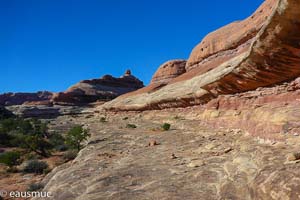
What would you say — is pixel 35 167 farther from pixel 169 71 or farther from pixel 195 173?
pixel 169 71

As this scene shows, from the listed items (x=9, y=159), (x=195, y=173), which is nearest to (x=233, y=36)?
(x=9, y=159)

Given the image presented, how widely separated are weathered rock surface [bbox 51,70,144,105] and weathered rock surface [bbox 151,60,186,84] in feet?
102

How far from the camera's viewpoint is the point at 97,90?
293ft

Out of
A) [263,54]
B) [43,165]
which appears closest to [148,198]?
[263,54]

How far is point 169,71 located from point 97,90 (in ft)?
137

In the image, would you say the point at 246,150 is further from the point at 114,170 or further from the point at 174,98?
the point at 174,98

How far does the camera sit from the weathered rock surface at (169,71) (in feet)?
168

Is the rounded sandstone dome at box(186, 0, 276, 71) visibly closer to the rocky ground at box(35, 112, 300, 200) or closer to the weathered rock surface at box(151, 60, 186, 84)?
the weathered rock surface at box(151, 60, 186, 84)

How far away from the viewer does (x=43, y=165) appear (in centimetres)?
1411

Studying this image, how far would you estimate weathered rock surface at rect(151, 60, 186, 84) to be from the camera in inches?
2012

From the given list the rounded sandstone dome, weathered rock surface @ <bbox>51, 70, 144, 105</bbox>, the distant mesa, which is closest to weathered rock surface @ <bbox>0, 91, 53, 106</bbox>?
the distant mesa

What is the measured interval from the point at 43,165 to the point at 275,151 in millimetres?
11240

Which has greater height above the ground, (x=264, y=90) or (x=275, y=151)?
(x=264, y=90)

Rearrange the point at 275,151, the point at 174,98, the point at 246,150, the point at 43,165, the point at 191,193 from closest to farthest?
1. the point at 191,193
2. the point at 275,151
3. the point at 246,150
4. the point at 43,165
5. the point at 174,98
